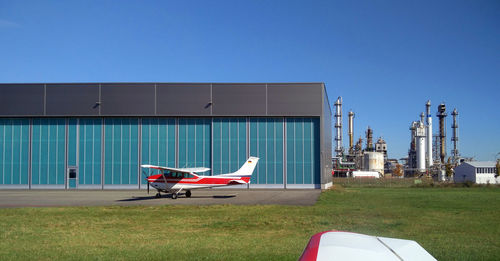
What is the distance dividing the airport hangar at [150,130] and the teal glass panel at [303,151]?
0.09 metres

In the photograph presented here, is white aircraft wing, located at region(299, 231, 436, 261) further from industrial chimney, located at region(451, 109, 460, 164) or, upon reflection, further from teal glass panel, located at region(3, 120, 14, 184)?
industrial chimney, located at region(451, 109, 460, 164)

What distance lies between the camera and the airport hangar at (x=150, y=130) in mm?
40375

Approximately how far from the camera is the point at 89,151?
133 feet

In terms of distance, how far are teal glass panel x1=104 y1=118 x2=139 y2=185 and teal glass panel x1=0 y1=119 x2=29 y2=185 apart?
775 centimetres

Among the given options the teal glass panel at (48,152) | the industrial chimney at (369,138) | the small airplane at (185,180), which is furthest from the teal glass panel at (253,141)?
the industrial chimney at (369,138)

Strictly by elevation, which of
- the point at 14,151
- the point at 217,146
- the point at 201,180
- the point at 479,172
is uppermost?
the point at 217,146

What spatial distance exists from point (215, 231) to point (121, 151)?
30242 mm

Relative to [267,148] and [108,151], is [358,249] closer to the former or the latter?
[267,148]

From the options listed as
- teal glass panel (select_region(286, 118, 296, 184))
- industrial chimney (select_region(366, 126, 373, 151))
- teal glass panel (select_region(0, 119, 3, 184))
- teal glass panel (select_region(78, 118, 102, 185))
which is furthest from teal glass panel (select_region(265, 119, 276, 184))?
industrial chimney (select_region(366, 126, 373, 151))

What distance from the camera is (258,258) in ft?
27.9

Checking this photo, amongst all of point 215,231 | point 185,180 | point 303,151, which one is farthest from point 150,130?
point 215,231

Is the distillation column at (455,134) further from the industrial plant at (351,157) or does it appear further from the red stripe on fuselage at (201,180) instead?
the red stripe on fuselage at (201,180)

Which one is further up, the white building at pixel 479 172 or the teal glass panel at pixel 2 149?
the teal glass panel at pixel 2 149

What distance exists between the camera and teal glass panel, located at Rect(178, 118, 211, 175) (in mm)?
40312
